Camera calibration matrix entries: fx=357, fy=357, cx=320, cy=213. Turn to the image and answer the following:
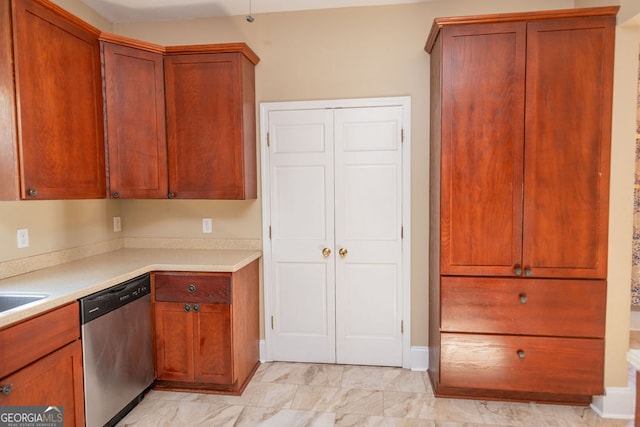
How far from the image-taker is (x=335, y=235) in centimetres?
280

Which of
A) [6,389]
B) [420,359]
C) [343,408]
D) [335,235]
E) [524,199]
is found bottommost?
[343,408]

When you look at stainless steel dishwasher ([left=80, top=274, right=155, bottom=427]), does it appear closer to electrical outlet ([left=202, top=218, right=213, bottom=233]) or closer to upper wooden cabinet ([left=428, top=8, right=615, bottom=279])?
electrical outlet ([left=202, top=218, right=213, bottom=233])

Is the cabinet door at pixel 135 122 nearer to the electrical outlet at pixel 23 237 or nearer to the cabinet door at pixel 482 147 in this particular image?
the electrical outlet at pixel 23 237

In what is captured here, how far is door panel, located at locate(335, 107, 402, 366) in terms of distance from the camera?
271cm

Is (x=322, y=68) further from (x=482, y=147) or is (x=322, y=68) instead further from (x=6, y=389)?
(x=6, y=389)

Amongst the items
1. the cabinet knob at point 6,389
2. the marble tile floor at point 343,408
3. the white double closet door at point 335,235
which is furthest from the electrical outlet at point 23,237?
the white double closet door at point 335,235

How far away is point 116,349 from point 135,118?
1.50 metres

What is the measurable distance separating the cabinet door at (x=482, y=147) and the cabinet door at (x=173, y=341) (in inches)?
69.8

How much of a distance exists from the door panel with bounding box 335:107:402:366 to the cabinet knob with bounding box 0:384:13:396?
1963 millimetres

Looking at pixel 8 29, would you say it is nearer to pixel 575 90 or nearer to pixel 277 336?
pixel 277 336

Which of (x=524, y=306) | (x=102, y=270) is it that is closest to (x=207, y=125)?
(x=102, y=270)

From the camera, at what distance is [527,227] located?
219cm

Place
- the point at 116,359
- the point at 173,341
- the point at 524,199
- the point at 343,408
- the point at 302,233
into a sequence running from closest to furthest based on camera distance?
the point at 116,359, the point at 524,199, the point at 343,408, the point at 173,341, the point at 302,233

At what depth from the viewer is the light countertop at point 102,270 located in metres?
1.68
